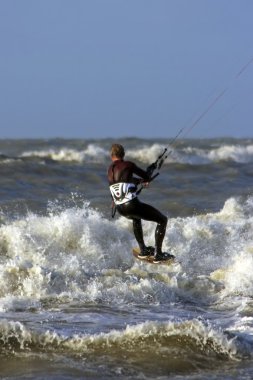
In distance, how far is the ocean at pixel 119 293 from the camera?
348 inches

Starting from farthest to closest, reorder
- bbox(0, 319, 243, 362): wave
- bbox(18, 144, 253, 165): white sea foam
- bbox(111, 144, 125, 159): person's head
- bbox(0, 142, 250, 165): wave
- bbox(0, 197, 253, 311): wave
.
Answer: bbox(18, 144, 253, 165): white sea foam, bbox(0, 142, 250, 165): wave, bbox(0, 197, 253, 311): wave, bbox(111, 144, 125, 159): person's head, bbox(0, 319, 243, 362): wave

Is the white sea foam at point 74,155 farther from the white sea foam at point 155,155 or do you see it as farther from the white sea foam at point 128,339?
the white sea foam at point 128,339

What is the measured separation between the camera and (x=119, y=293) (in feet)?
39.9

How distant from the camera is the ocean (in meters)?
8.83

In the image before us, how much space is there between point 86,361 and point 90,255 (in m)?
7.25

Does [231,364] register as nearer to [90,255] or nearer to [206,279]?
[206,279]

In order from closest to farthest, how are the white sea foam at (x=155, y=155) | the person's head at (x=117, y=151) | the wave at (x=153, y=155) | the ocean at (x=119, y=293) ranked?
1. the ocean at (x=119, y=293)
2. the person's head at (x=117, y=151)
3. the wave at (x=153, y=155)
4. the white sea foam at (x=155, y=155)

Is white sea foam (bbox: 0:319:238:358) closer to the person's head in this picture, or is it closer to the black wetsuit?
the black wetsuit

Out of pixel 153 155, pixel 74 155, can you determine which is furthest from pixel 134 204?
pixel 153 155

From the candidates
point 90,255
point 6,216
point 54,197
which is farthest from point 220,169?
point 90,255

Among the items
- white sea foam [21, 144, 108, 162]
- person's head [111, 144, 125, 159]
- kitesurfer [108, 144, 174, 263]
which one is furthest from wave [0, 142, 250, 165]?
person's head [111, 144, 125, 159]

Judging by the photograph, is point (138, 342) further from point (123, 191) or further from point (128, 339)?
point (123, 191)

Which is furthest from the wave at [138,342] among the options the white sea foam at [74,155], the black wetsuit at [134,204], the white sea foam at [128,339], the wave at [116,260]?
the white sea foam at [74,155]

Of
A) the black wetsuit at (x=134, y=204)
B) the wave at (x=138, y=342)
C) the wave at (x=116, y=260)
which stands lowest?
the wave at (x=138, y=342)
